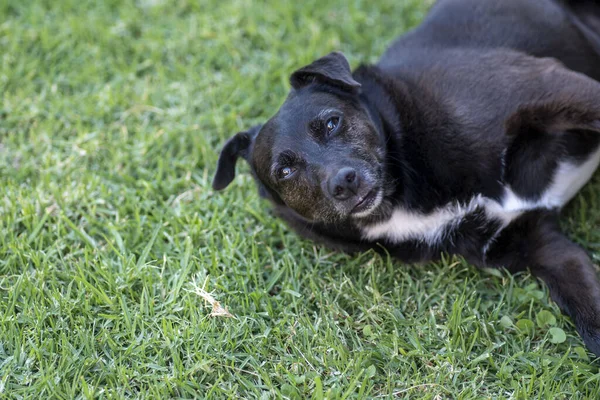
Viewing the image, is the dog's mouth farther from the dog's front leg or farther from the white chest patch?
the dog's front leg

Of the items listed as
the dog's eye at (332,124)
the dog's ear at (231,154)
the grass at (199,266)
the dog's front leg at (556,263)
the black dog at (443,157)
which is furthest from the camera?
the dog's ear at (231,154)

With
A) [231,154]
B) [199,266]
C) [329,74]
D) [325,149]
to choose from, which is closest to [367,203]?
[325,149]

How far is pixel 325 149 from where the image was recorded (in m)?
3.62

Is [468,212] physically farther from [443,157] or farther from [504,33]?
[504,33]

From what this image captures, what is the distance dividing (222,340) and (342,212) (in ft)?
2.91

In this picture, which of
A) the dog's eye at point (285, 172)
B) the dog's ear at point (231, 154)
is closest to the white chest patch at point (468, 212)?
the dog's eye at point (285, 172)

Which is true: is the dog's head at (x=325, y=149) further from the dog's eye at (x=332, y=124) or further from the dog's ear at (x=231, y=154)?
the dog's ear at (x=231, y=154)

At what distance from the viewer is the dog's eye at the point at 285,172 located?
3.67 m

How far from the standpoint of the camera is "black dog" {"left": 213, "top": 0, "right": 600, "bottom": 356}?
354cm

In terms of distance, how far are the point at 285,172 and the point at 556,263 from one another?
4.83ft

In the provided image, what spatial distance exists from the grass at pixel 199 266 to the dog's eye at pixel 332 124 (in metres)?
0.73

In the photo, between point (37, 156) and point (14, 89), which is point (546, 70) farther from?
point (14, 89)

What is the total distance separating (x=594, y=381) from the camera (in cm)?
311

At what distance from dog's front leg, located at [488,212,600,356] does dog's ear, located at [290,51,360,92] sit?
3.83 ft
